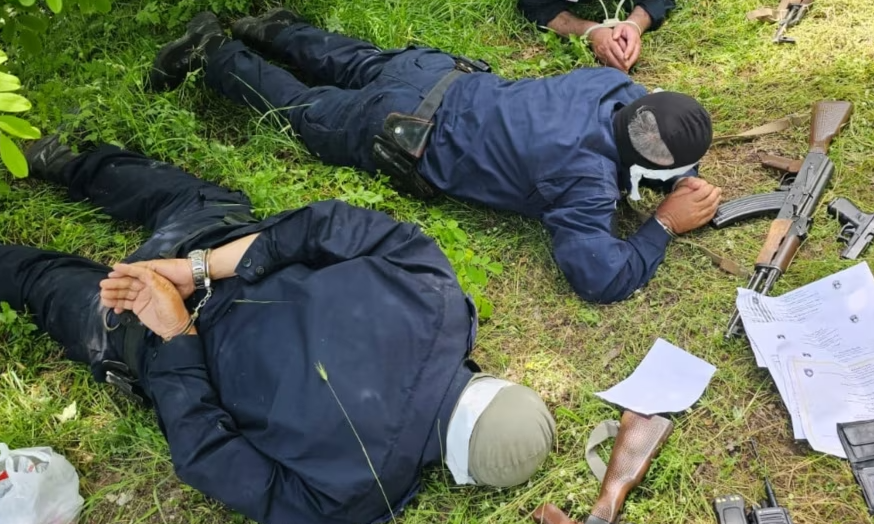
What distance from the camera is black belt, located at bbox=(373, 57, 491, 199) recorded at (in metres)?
3.49

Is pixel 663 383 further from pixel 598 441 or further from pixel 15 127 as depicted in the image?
pixel 15 127

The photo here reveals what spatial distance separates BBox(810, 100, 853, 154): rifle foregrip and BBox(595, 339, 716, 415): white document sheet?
51.9 inches

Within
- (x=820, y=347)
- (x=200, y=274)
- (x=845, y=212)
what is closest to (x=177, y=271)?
(x=200, y=274)

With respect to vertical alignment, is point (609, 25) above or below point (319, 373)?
above

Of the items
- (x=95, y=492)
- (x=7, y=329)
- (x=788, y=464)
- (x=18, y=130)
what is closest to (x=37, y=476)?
(x=95, y=492)

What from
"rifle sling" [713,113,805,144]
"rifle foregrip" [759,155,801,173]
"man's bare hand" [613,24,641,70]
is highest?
"man's bare hand" [613,24,641,70]

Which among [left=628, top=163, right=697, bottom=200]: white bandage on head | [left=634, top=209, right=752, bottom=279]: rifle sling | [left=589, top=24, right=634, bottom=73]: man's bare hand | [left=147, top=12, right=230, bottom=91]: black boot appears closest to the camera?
[left=628, top=163, right=697, bottom=200]: white bandage on head

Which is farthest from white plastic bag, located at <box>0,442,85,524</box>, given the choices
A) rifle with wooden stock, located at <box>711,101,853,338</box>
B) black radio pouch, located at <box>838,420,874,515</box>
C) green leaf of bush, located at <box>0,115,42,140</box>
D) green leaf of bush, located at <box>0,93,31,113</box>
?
black radio pouch, located at <box>838,420,874,515</box>

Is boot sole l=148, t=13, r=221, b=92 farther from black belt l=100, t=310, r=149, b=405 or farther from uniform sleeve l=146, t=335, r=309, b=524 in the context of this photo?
uniform sleeve l=146, t=335, r=309, b=524

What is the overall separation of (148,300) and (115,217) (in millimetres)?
1114

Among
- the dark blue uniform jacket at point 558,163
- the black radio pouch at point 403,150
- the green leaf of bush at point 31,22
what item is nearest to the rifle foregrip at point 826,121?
the dark blue uniform jacket at point 558,163

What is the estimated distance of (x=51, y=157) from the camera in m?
3.68

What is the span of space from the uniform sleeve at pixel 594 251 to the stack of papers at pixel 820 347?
0.48 metres

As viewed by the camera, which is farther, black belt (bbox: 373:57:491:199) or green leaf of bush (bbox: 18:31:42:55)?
black belt (bbox: 373:57:491:199)
